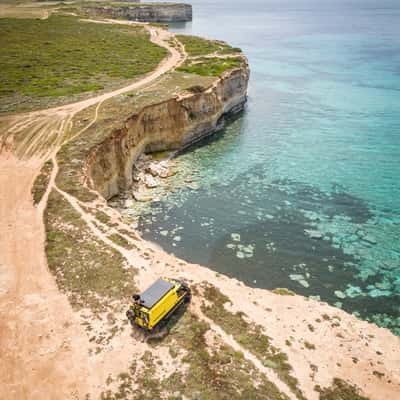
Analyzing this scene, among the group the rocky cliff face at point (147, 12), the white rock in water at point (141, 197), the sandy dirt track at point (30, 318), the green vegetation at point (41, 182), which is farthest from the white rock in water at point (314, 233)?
the rocky cliff face at point (147, 12)

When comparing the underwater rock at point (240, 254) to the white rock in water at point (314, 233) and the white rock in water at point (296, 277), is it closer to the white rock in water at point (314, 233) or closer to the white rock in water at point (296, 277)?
the white rock in water at point (296, 277)

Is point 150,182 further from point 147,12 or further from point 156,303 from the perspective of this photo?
point 147,12

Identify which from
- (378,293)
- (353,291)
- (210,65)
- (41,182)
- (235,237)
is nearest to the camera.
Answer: (378,293)

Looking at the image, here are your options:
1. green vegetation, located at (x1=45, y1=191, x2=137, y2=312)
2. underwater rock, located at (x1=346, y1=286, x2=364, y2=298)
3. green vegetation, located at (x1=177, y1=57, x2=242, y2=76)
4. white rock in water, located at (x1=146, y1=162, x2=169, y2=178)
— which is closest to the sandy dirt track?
green vegetation, located at (x1=45, y1=191, x2=137, y2=312)

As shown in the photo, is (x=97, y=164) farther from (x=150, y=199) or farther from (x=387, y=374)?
(x=387, y=374)

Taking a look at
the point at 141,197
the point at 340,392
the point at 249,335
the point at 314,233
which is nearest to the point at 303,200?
the point at 314,233

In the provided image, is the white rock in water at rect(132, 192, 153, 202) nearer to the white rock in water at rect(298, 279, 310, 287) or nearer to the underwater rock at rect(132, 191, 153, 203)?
the underwater rock at rect(132, 191, 153, 203)
